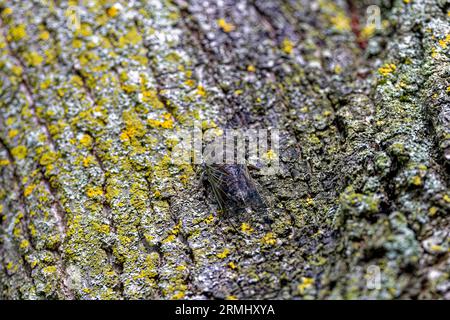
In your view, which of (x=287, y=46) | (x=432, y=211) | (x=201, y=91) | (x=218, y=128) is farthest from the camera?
(x=287, y=46)

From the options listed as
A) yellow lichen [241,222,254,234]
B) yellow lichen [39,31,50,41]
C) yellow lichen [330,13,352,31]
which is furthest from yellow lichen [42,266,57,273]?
yellow lichen [330,13,352,31]

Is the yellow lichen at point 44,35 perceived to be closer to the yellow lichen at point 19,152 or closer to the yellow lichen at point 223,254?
the yellow lichen at point 19,152

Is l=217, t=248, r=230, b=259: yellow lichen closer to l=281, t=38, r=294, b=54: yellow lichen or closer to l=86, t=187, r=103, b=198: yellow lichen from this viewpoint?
l=86, t=187, r=103, b=198: yellow lichen

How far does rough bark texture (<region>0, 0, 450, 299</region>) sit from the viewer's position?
147 centimetres

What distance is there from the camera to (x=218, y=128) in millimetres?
1979

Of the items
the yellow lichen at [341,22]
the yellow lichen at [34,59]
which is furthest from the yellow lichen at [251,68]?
the yellow lichen at [34,59]

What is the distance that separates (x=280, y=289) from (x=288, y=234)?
0.23 metres

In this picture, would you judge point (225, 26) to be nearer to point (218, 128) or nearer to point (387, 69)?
point (218, 128)

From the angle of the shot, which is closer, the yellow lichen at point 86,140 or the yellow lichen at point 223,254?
the yellow lichen at point 223,254

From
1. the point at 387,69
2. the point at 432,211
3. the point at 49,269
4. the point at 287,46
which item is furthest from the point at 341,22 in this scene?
the point at 49,269

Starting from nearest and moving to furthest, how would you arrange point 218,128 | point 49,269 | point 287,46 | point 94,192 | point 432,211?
point 432,211 → point 49,269 → point 94,192 → point 218,128 → point 287,46

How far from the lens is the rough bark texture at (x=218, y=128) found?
4.83 ft

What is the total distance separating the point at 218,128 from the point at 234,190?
375 millimetres

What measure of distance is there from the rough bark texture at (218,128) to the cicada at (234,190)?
0.04 meters
